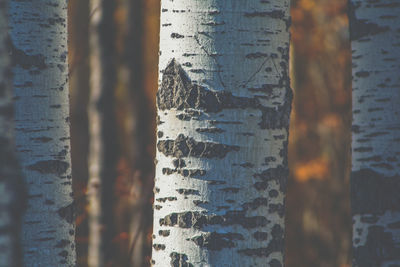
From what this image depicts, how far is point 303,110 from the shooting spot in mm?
12969

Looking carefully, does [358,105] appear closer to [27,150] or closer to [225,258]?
[225,258]

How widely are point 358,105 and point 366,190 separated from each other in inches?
20.5

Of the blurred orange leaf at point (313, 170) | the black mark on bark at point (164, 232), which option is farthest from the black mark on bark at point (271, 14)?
the blurred orange leaf at point (313, 170)

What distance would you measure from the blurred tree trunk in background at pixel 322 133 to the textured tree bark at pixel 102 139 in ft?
17.7

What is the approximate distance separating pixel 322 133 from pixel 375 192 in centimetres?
854

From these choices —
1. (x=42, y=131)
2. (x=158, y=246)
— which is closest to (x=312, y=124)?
(x=42, y=131)

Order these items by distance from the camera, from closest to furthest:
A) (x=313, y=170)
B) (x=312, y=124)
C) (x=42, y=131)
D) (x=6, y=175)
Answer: (x=6, y=175)
(x=42, y=131)
(x=313, y=170)
(x=312, y=124)

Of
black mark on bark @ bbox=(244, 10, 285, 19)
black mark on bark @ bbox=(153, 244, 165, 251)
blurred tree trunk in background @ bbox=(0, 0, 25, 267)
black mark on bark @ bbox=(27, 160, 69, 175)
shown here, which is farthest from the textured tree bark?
blurred tree trunk in background @ bbox=(0, 0, 25, 267)

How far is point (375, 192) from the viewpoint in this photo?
325 centimetres

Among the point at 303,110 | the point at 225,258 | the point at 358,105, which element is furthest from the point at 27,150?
the point at 303,110

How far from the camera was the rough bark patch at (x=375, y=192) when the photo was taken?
3217 millimetres

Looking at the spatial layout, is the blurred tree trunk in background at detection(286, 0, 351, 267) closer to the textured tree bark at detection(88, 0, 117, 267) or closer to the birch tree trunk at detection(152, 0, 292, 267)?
the textured tree bark at detection(88, 0, 117, 267)

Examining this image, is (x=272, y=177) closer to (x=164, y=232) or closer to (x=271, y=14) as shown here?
(x=164, y=232)

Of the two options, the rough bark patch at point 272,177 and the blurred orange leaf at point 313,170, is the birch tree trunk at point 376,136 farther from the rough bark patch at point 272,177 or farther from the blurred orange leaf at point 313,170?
the blurred orange leaf at point 313,170
